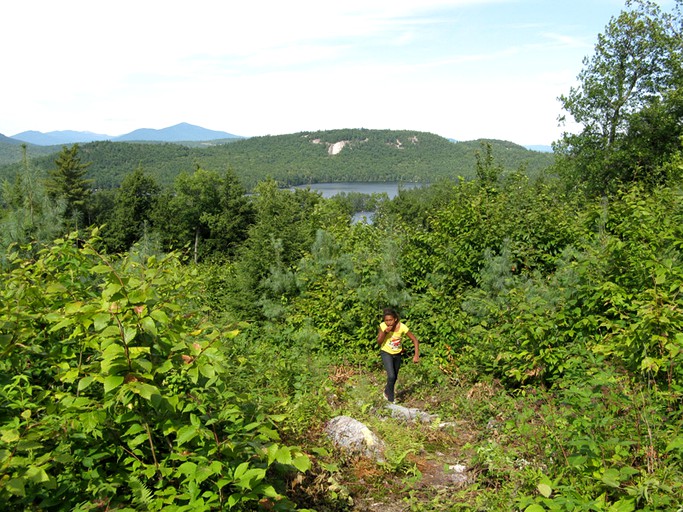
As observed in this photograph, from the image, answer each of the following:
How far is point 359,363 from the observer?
29.0 ft

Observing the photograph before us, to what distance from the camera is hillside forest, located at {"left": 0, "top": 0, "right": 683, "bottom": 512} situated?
2.26 metres

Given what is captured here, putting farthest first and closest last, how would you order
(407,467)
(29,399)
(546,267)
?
1. (546,267)
2. (407,467)
3. (29,399)

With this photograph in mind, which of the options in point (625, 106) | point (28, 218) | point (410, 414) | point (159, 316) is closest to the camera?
point (159, 316)

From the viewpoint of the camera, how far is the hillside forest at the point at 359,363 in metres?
2.26

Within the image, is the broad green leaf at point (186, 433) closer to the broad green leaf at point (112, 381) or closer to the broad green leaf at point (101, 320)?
the broad green leaf at point (112, 381)

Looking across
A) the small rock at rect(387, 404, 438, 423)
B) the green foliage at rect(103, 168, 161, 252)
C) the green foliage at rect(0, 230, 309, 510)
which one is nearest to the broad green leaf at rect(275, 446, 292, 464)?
the green foliage at rect(0, 230, 309, 510)

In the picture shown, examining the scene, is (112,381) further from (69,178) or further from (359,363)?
(69,178)

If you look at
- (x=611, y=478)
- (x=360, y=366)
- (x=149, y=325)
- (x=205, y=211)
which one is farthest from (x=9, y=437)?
(x=205, y=211)

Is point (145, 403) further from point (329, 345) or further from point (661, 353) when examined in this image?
point (329, 345)

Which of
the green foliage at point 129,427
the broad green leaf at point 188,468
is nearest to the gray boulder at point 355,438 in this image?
the green foliage at point 129,427

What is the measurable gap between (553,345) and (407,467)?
2800 millimetres

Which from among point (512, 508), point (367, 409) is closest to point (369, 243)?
point (367, 409)

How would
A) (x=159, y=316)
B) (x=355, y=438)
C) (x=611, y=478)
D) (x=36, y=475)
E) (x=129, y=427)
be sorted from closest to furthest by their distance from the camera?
(x=36, y=475), (x=159, y=316), (x=129, y=427), (x=611, y=478), (x=355, y=438)

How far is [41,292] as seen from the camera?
308 cm
